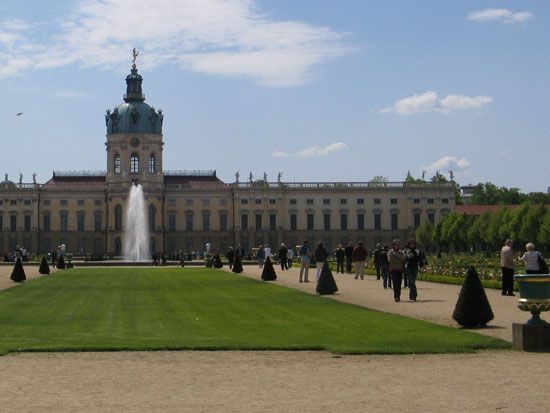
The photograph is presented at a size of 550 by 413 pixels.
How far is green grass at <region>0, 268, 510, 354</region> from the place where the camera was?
A: 1465 centimetres

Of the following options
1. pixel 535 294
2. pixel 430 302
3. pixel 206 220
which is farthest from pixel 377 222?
pixel 535 294

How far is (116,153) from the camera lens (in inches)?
4311

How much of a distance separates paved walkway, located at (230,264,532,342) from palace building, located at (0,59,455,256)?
7524 cm

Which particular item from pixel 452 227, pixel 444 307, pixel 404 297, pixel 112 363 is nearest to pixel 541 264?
pixel 444 307

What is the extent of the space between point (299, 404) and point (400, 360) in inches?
141

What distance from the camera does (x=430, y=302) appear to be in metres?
24.1

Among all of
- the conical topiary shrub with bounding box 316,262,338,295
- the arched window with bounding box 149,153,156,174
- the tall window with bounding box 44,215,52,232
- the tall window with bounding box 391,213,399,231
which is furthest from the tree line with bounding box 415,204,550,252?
the conical topiary shrub with bounding box 316,262,338,295

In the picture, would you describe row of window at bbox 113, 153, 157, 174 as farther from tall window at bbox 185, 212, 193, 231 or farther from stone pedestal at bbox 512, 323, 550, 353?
stone pedestal at bbox 512, 323, 550, 353

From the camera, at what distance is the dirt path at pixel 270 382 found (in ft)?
31.8

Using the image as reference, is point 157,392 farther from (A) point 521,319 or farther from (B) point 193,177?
(B) point 193,177

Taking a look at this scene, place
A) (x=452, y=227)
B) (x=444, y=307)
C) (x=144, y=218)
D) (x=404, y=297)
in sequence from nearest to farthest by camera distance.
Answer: (x=444, y=307)
(x=404, y=297)
(x=452, y=227)
(x=144, y=218)

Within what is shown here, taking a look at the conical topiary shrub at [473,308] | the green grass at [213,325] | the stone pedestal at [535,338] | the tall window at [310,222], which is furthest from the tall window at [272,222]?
the stone pedestal at [535,338]

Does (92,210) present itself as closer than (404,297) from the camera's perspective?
No

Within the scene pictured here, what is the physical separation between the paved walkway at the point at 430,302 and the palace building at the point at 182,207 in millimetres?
75238
